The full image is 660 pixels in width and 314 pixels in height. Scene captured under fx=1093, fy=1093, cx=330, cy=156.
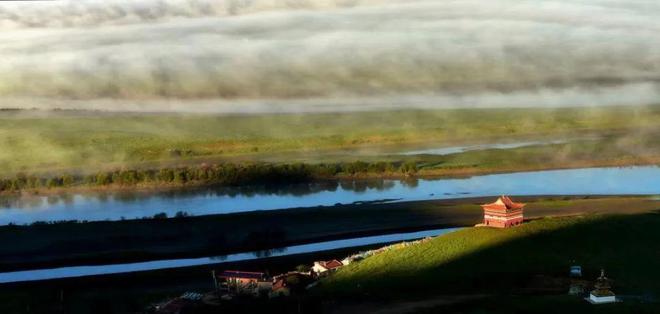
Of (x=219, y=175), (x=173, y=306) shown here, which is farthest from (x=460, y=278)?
(x=219, y=175)

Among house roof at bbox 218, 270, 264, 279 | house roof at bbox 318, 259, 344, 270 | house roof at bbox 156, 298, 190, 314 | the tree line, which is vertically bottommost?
house roof at bbox 156, 298, 190, 314

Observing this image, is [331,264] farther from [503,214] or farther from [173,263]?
[173,263]

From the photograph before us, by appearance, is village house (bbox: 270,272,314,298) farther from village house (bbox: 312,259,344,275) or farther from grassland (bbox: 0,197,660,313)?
grassland (bbox: 0,197,660,313)

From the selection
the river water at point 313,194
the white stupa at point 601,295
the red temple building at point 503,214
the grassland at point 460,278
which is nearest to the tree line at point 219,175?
the river water at point 313,194

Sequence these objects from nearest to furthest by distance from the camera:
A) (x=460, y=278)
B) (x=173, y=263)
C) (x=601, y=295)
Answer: (x=601, y=295), (x=460, y=278), (x=173, y=263)

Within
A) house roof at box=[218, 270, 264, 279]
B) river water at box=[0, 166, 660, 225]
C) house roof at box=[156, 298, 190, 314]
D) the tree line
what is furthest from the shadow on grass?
the tree line

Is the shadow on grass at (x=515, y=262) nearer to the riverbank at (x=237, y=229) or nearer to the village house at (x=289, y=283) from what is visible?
the village house at (x=289, y=283)
